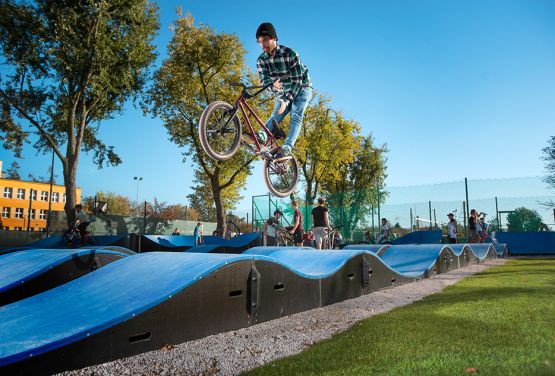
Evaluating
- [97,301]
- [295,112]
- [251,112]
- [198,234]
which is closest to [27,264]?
[97,301]

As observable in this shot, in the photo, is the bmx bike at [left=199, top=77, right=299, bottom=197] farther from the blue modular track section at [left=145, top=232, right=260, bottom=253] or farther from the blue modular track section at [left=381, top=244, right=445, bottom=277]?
the blue modular track section at [left=145, top=232, right=260, bottom=253]

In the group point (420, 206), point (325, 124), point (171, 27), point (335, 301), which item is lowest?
point (335, 301)

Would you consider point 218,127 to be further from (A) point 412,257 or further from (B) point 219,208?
(B) point 219,208

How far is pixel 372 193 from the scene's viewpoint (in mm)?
21344

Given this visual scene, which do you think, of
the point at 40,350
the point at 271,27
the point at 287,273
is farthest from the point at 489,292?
the point at 40,350

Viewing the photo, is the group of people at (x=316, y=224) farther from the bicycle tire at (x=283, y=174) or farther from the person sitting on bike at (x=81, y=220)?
the person sitting on bike at (x=81, y=220)

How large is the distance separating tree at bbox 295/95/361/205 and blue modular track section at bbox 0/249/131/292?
2223cm

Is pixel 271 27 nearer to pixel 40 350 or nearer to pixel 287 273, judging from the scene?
pixel 287 273

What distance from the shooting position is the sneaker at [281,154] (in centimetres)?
636

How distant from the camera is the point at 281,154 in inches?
253

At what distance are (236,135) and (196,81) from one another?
16593mm

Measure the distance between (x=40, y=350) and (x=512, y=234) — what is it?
22.5 meters

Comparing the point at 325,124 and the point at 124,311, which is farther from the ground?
the point at 325,124

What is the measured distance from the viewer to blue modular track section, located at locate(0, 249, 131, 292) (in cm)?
452
